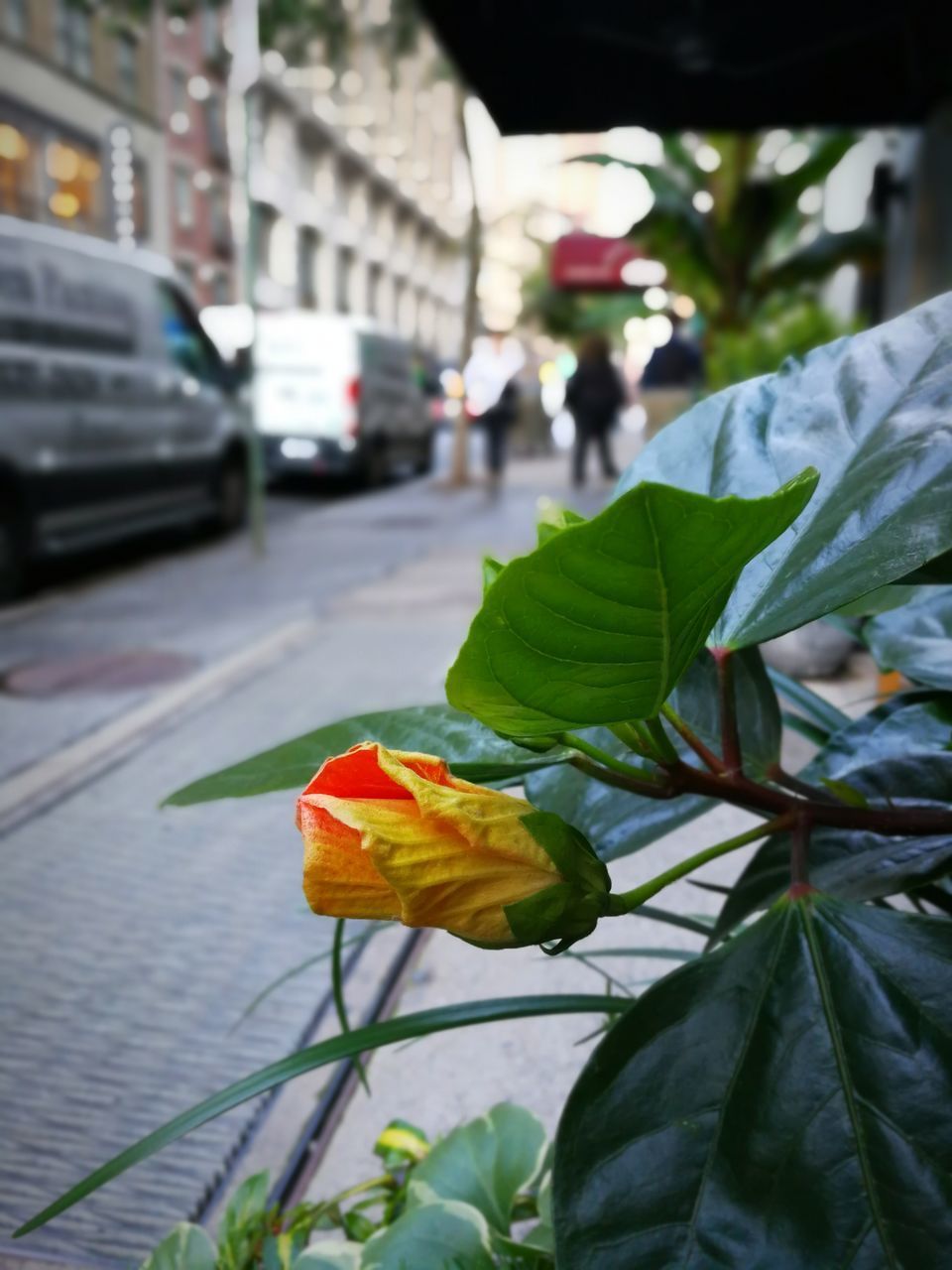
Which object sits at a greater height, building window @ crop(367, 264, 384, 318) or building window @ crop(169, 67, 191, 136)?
building window @ crop(169, 67, 191, 136)

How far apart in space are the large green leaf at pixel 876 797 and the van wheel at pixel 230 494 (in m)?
11.2

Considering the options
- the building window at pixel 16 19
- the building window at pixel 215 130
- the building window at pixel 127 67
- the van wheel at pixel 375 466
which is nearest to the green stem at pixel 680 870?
the van wheel at pixel 375 466

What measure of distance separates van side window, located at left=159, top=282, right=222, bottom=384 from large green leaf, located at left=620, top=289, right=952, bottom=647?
1044 cm

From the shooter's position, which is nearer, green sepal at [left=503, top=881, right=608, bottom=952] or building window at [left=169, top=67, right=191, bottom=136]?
green sepal at [left=503, top=881, right=608, bottom=952]

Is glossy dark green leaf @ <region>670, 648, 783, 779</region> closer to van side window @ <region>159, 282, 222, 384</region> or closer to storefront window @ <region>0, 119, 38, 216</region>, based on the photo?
van side window @ <region>159, 282, 222, 384</region>

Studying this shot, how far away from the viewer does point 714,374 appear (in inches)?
355

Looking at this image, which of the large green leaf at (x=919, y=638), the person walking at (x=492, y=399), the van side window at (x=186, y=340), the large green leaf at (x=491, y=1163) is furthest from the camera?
the person walking at (x=492, y=399)

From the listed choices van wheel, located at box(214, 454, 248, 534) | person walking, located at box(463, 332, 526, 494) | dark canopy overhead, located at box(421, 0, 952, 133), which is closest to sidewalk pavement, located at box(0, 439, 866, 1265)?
dark canopy overhead, located at box(421, 0, 952, 133)

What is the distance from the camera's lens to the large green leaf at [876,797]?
0.97 m

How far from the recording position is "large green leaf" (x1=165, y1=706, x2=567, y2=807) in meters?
0.94

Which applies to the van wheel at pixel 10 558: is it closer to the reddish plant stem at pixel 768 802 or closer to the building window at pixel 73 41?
the reddish plant stem at pixel 768 802

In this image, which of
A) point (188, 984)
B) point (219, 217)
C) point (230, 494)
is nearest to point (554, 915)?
point (188, 984)

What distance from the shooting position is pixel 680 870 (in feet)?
2.94

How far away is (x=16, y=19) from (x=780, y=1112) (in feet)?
98.7
